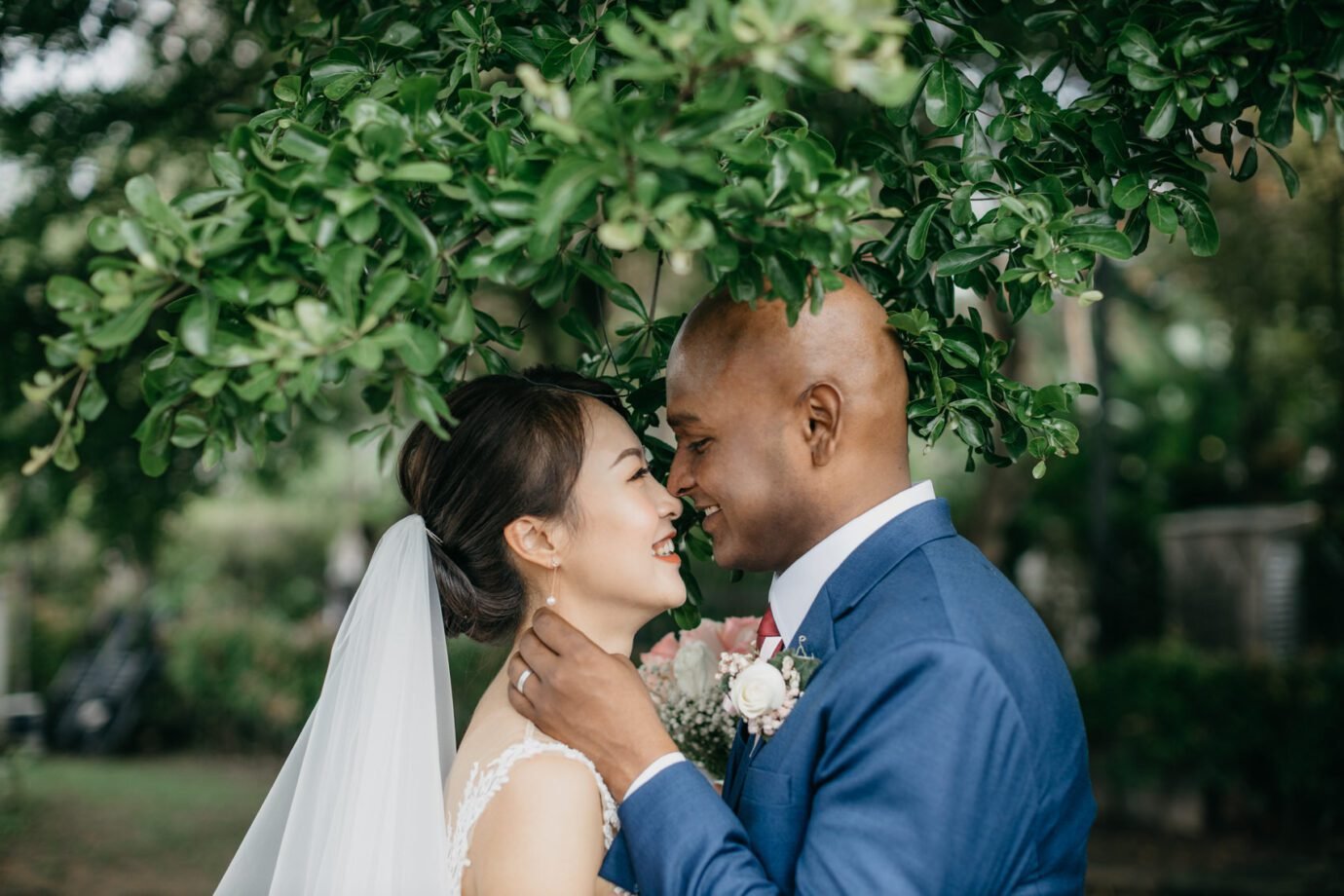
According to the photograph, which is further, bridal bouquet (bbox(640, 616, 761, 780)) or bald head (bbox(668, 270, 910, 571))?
bridal bouquet (bbox(640, 616, 761, 780))

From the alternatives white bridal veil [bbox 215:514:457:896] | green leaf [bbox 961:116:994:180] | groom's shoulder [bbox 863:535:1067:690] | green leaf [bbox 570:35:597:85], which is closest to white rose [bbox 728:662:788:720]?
groom's shoulder [bbox 863:535:1067:690]

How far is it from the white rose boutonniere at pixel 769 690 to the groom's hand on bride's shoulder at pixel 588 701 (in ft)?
0.56

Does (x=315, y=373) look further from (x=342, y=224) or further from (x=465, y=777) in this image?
(x=465, y=777)

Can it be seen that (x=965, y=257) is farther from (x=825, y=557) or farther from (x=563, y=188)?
(x=563, y=188)

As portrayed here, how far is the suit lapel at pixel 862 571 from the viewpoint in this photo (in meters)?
2.45

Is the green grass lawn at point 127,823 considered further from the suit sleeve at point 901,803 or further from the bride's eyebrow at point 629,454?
the suit sleeve at point 901,803

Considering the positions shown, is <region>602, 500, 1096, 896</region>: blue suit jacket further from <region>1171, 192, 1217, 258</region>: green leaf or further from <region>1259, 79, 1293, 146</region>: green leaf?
<region>1259, 79, 1293, 146</region>: green leaf

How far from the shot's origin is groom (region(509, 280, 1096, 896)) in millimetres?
2078

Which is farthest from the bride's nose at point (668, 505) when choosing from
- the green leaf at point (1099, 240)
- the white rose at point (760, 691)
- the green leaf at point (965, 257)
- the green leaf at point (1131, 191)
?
the green leaf at point (1131, 191)

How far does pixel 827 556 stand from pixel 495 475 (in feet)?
2.68

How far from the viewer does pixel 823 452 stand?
2.52m

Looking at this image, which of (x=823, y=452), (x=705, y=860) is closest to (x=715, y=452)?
(x=823, y=452)

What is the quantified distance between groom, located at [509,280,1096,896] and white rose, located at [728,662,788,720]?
50mm

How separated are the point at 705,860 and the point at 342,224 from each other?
124cm
